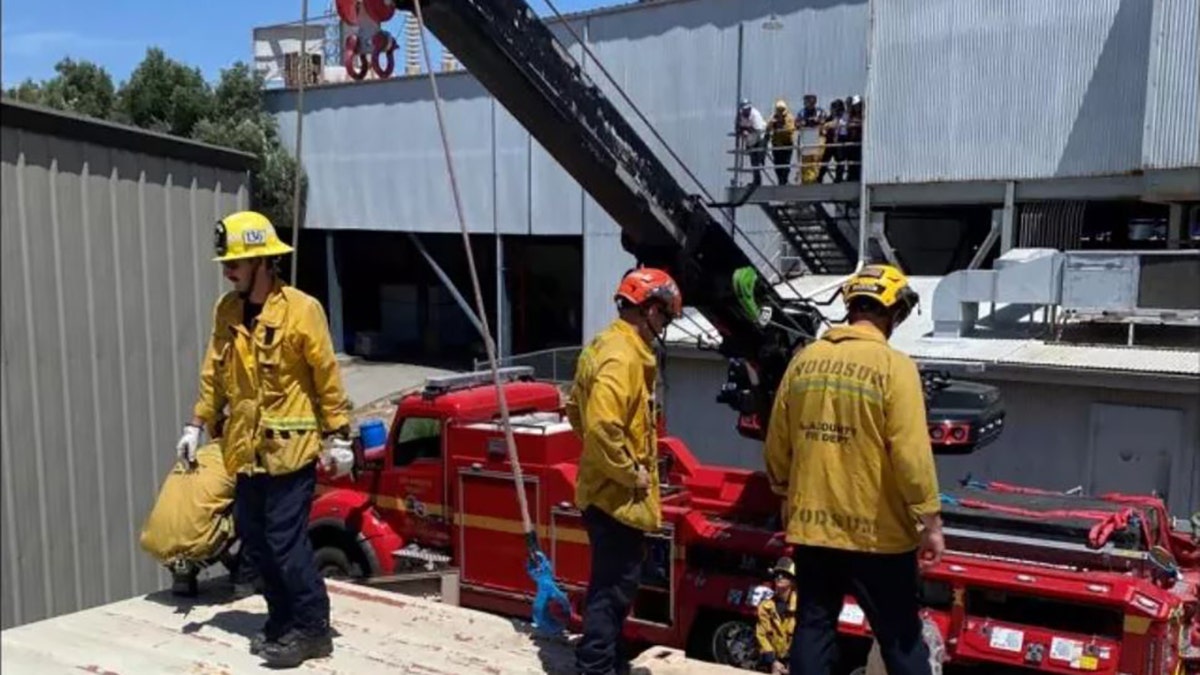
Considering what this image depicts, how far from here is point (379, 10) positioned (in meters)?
7.69

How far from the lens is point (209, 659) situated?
15.5 ft

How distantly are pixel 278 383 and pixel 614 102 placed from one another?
1829 cm

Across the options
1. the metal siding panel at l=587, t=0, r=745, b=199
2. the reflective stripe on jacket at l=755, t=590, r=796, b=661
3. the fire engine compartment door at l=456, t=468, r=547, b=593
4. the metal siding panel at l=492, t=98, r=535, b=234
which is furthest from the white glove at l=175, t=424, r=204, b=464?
the metal siding panel at l=492, t=98, r=535, b=234

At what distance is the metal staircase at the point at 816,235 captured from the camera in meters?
19.3

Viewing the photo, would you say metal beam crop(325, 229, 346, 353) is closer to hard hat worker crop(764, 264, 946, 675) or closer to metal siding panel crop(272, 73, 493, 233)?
metal siding panel crop(272, 73, 493, 233)

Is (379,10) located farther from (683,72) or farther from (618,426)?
(683,72)

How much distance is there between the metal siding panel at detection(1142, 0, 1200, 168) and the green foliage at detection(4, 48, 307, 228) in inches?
813

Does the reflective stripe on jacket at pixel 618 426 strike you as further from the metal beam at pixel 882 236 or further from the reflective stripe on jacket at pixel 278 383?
the metal beam at pixel 882 236

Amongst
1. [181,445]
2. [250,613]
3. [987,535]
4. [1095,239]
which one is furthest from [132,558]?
[1095,239]

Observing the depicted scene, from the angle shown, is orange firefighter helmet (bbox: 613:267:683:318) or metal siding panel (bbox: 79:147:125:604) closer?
orange firefighter helmet (bbox: 613:267:683:318)

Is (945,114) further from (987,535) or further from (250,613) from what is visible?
(250,613)

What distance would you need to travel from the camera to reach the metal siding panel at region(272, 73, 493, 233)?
83.4ft

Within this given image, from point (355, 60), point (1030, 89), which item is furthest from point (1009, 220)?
point (355, 60)

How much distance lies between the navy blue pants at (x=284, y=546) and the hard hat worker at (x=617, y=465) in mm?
1170
